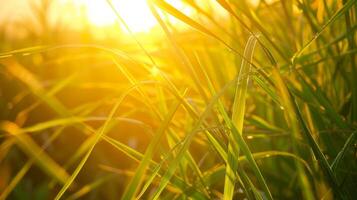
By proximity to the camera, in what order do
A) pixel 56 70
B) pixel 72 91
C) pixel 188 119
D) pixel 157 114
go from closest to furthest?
pixel 157 114, pixel 188 119, pixel 72 91, pixel 56 70

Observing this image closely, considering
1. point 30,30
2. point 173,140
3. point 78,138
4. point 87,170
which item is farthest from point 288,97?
point 30,30

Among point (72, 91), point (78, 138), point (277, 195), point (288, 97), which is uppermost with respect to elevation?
point (72, 91)

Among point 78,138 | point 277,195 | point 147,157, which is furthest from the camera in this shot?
point 78,138

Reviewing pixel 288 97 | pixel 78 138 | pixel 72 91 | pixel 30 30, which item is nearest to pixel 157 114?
pixel 288 97

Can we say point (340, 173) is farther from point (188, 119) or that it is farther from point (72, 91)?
point (72, 91)

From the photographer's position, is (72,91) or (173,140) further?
(72,91)

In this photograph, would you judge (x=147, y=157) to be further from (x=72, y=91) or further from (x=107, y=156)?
(x=72, y=91)

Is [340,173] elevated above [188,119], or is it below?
below
